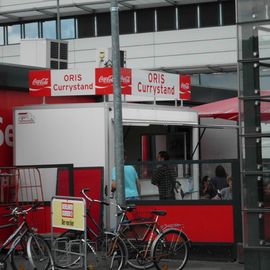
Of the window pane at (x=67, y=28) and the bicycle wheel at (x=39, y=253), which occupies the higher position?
the window pane at (x=67, y=28)

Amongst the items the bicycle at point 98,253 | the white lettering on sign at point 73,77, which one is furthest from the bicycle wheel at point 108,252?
the white lettering on sign at point 73,77

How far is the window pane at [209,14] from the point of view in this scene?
4047 centimetres

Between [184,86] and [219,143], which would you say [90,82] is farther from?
[219,143]

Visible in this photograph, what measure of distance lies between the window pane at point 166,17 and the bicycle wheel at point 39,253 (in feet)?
107

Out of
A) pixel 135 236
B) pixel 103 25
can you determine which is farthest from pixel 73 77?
pixel 103 25

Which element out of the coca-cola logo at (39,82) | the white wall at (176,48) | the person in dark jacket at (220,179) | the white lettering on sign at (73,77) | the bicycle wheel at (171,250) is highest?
the white wall at (176,48)

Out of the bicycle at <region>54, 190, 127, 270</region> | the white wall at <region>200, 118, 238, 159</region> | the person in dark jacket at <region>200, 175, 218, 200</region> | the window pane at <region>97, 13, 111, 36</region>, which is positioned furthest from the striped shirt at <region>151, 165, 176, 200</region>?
the window pane at <region>97, 13, 111, 36</region>

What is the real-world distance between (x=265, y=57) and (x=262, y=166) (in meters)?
1.46

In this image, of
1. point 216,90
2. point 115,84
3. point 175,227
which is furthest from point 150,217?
point 216,90

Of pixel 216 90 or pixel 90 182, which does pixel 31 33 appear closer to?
pixel 216 90

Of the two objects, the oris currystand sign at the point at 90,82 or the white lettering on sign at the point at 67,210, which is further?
the oris currystand sign at the point at 90,82

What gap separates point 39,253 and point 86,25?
34433 mm

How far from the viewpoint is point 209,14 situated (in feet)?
133

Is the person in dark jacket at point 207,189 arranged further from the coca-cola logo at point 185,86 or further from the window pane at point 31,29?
the window pane at point 31,29
